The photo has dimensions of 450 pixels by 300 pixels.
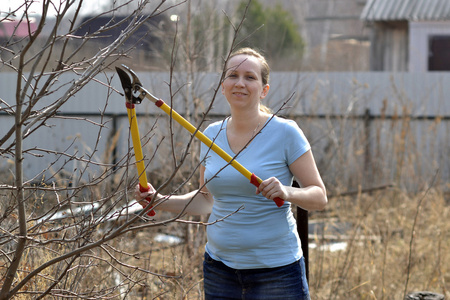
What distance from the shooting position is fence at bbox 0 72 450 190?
7.83 m

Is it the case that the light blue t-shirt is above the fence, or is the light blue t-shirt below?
below

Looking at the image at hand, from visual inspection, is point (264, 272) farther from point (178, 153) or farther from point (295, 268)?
point (178, 153)

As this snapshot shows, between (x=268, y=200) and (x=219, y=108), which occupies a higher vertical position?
(x=219, y=108)

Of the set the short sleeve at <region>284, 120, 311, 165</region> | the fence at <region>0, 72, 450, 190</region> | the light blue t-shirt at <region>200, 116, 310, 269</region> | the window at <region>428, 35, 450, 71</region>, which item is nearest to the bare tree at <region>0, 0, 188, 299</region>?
the light blue t-shirt at <region>200, 116, 310, 269</region>

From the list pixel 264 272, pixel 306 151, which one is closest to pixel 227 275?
pixel 264 272

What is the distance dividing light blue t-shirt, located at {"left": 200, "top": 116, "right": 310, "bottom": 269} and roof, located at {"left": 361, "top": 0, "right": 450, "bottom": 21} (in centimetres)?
1219

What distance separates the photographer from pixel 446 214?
6.61 m

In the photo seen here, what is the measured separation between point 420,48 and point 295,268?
12.7 meters

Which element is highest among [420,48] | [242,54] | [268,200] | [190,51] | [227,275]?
[420,48]

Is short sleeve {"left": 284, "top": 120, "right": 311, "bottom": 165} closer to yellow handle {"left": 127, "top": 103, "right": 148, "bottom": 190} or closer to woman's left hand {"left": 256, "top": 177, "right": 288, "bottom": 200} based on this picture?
woman's left hand {"left": 256, "top": 177, "right": 288, "bottom": 200}

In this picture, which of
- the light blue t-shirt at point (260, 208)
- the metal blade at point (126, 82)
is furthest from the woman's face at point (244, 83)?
the metal blade at point (126, 82)

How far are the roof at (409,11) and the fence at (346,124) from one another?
3233mm

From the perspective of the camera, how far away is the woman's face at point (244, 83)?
2457 millimetres

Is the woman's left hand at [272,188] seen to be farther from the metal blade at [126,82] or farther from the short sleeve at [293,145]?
the metal blade at [126,82]
